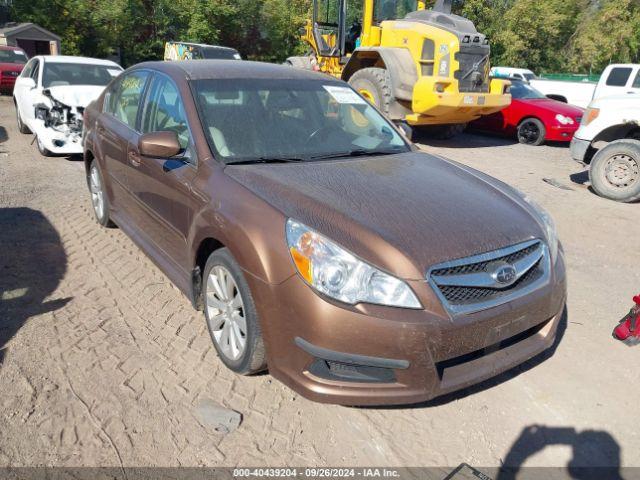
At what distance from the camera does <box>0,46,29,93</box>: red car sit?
1617 cm

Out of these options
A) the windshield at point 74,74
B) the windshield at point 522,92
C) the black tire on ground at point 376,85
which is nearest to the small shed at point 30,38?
the windshield at point 74,74

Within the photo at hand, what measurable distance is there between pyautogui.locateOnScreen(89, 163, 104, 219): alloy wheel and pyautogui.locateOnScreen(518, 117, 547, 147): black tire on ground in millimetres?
9956

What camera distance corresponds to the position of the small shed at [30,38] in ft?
68.1

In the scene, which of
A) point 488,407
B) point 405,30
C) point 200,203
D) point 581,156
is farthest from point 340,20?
point 488,407

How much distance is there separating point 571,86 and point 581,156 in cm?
956

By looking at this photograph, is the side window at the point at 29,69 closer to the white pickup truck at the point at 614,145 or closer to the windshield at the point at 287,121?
the windshield at the point at 287,121

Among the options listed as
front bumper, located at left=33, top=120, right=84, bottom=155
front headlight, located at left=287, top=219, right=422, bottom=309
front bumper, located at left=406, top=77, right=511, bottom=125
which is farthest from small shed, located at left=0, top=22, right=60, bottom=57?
front headlight, located at left=287, top=219, right=422, bottom=309

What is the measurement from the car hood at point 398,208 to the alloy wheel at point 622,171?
485 centimetres

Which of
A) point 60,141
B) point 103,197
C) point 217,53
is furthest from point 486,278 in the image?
point 217,53

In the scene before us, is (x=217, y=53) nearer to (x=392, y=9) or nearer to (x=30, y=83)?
(x=392, y=9)

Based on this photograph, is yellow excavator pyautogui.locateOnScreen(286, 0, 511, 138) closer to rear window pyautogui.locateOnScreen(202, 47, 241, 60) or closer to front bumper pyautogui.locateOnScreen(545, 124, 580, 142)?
front bumper pyautogui.locateOnScreen(545, 124, 580, 142)

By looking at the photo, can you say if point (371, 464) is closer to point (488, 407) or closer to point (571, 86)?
point (488, 407)

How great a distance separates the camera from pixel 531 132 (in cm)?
1210

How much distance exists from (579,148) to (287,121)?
5.86 m
